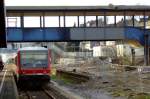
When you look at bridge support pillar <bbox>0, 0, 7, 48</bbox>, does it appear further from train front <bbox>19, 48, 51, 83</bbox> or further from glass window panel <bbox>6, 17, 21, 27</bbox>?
glass window panel <bbox>6, 17, 21, 27</bbox>

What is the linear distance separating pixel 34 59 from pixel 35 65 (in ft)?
1.82

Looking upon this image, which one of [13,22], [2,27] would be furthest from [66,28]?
[2,27]

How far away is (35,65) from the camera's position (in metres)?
33.6

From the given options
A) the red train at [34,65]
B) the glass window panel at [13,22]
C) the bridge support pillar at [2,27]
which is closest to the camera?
the bridge support pillar at [2,27]

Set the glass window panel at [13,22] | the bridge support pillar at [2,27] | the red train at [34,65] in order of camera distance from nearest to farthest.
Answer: the bridge support pillar at [2,27] → the red train at [34,65] → the glass window panel at [13,22]

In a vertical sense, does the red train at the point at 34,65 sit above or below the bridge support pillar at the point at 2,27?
below

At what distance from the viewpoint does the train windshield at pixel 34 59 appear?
33.6 metres

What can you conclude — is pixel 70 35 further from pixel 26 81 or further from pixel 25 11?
pixel 26 81

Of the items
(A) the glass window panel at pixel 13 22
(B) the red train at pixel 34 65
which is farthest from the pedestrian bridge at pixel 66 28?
Result: (B) the red train at pixel 34 65

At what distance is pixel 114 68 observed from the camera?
6047 centimetres

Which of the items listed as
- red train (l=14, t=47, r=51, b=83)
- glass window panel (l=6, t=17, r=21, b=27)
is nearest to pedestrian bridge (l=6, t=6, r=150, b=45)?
glass window panel (l=6, t=17, r=21, b=27)

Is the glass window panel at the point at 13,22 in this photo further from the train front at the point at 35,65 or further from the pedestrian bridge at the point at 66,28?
the train front at the point at 35,65

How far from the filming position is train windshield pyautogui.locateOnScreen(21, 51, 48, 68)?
3356 centimetres

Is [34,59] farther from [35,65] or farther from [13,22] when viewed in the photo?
[13,22]
